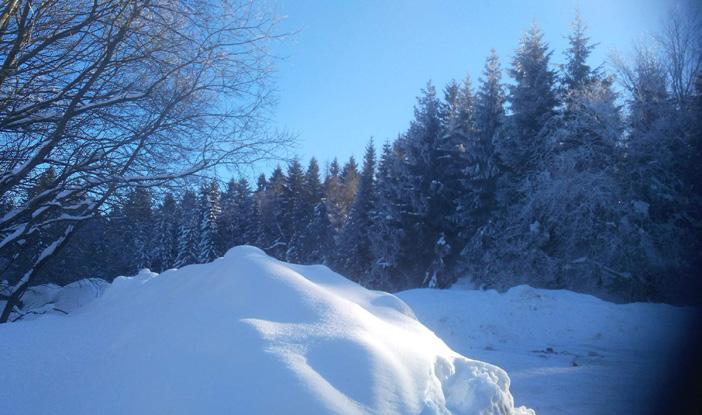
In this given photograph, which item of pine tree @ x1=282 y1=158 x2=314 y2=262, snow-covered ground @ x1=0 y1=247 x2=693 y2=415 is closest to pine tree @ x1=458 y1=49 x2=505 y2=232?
pine tree @ x1=282 y1=158 x2=314 y2=262

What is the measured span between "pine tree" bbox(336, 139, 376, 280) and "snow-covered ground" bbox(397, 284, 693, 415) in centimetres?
1823

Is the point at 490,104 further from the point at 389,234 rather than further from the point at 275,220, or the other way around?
the point at 275,220

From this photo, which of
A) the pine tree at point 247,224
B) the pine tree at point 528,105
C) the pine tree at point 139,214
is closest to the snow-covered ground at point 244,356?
the pine tree at point 139,214

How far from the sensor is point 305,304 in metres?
3.61

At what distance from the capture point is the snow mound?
2752 mm

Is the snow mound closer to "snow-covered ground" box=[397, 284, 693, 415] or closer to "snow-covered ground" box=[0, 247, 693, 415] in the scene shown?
"snow-covered ground" box=[0, 247, 693, 415]

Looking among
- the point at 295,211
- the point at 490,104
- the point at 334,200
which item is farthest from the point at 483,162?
the point at 295,211

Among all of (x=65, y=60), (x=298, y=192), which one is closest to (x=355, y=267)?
(x=298, y=192)

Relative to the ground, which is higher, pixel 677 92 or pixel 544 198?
pixel 677 92

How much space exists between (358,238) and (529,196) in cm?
1399

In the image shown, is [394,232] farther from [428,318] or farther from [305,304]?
[305,304]

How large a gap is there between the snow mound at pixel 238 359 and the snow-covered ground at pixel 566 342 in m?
2.61

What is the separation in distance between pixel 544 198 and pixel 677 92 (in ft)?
21.1

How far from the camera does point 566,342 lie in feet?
34.0
